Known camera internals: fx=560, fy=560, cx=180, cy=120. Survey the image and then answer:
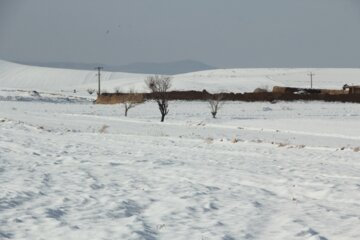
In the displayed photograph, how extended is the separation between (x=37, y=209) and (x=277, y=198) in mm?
4152

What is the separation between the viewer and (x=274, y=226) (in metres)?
7.95

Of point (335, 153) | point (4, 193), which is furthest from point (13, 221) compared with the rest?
point (335, 153)

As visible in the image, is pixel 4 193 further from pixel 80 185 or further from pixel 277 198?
pixel 277 198

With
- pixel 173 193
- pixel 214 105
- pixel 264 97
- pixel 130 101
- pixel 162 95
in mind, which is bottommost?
pixel 173 193

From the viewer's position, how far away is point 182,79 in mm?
135750

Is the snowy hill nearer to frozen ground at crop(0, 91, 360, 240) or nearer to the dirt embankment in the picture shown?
the dirt embankment

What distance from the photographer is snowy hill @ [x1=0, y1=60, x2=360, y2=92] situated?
125125mm

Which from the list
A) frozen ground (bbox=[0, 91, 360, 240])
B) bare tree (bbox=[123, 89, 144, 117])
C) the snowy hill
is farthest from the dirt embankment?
frozen ground (bbox=[0, 91, 360, 240])

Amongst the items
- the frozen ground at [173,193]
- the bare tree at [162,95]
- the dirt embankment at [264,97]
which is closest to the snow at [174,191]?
the frozen ground at [173,193]

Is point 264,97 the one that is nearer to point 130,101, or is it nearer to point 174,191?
point 130,101

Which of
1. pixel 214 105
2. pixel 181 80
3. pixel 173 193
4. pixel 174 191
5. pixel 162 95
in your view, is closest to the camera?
pixel 173 193

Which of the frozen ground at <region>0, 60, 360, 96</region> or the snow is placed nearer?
the snow

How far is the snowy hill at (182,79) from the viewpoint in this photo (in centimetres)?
12512

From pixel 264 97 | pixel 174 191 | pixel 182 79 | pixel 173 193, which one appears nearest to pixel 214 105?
pixel 264 97
